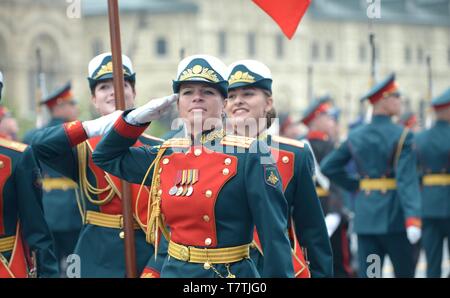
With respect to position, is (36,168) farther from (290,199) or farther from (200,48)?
(200,48)

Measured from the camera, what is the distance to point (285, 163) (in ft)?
20.4

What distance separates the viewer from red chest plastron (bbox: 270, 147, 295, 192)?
243 inches

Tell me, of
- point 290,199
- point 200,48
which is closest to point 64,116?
point 290,199

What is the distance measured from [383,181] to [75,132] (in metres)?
4.12

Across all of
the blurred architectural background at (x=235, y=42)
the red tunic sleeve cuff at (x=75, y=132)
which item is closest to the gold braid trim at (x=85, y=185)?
the red tunic sleeve cuff at (x=75, y=132)

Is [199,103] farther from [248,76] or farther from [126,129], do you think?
[248,76]

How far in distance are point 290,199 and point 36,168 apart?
4.69 feet

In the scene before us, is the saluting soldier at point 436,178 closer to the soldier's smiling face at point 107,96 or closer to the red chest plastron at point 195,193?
the soldier's smiling face at point 107,96

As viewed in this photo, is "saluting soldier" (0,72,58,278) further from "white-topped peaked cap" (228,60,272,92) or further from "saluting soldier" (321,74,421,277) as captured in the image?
"saluting soldier" (321,74,421,277)

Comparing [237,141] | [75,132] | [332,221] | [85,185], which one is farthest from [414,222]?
[237,141]

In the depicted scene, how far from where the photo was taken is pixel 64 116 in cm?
1076

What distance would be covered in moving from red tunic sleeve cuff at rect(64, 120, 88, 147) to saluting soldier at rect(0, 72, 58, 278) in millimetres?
273

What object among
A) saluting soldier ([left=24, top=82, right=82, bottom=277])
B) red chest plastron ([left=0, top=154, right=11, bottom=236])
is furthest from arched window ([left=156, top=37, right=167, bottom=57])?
red chest plastron ([left=0, top=154, right=11, bottom=236])

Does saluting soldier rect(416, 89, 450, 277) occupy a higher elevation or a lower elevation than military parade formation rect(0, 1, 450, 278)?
lower
